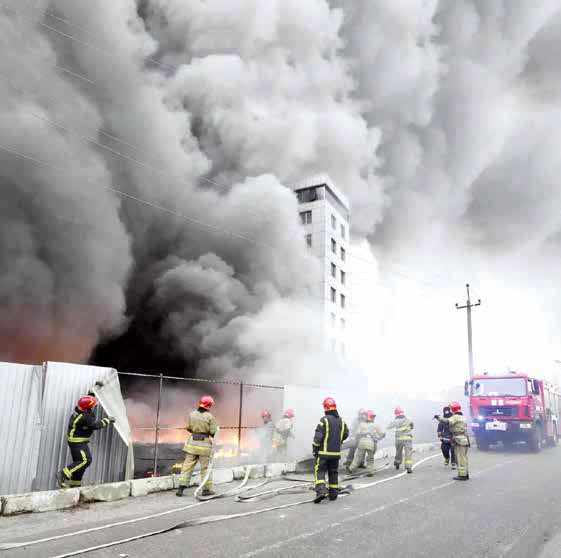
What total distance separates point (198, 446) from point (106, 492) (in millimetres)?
1472

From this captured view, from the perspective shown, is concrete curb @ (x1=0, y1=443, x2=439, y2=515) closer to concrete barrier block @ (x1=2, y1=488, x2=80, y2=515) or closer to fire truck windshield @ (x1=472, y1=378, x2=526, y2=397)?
concrete barrier block @ (x1=2, y1=488, x2=80, y2=515)

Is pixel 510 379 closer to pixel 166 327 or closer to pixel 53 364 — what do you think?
pixel 53 364

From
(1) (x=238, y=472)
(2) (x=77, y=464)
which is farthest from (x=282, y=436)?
(2) (x=77, y=464)

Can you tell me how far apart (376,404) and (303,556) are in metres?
14.1

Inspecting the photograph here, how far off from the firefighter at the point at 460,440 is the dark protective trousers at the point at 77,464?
668 cm

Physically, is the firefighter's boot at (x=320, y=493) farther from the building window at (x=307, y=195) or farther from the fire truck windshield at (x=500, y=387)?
the building window at (x=307, y=195)

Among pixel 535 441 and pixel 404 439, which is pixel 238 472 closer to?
pixel 404 439

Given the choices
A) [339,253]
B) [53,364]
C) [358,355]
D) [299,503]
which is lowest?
[299,503]

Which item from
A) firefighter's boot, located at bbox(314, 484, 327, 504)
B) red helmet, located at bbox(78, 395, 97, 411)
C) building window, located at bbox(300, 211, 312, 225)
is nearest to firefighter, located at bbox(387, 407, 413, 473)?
firefighter's boot, located at bbox(314, 484, 327, 504)

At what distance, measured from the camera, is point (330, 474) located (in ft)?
25.0

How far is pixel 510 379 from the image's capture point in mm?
16578

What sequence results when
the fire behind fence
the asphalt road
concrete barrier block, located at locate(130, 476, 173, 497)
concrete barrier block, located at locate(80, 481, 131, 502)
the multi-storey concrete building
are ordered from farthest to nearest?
the multi-storey concrete building, the fire behind fence, concrete barrier block, located at locate(130, 476, 173, 497), concrete barrier block, located at locate(80, 481, 131, 502), the asphalt road

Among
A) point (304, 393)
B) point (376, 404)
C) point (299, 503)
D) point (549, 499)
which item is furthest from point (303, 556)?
point (376, 404)

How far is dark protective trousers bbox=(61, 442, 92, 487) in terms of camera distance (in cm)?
701
